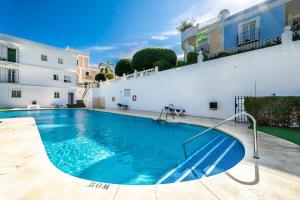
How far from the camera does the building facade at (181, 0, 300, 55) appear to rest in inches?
521

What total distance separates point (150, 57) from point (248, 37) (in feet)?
38.8

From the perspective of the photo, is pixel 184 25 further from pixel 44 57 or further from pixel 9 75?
pixel 9 75

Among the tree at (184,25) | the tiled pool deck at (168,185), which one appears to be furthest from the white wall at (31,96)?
the tiled pool deck at (168,185)

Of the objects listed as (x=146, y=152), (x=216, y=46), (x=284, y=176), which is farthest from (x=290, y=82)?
(x=216, y=46)

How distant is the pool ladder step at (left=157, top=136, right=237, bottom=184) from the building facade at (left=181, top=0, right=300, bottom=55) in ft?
40.7

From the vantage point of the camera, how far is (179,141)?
721 cm

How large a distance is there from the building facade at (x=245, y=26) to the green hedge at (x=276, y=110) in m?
8.98

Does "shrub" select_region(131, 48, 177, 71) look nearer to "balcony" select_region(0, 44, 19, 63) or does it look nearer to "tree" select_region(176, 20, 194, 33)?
"tree" select_region(176, 20, 194, 33)

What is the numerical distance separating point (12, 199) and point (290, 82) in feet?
37.3

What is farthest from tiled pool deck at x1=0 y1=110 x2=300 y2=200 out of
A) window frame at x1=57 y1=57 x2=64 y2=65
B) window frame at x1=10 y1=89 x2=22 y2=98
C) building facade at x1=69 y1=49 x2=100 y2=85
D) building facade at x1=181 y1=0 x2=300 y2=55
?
building facade at x1=69 y1=49 x2=100 y2=85

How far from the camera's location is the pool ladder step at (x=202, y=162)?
13.1 ft

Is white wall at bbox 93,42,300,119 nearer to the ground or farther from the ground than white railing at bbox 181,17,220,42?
nearer to the ground

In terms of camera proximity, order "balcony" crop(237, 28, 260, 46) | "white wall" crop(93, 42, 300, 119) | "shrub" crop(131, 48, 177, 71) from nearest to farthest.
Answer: "white wall" crop(93, 42, 300, 119) → "balcony" crop(237, 28, 260, 46) → "shrub" crop(131, 48, 177, 71)

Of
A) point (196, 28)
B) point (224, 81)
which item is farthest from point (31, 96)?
point (224, 81)
